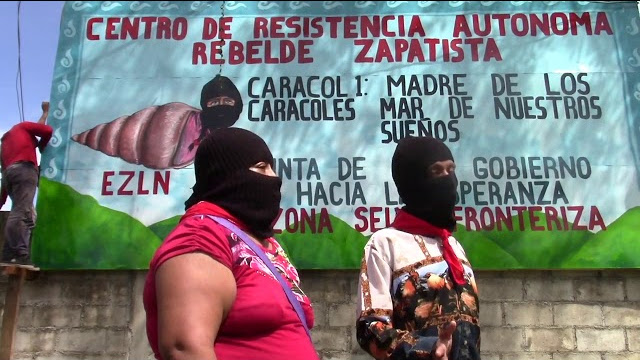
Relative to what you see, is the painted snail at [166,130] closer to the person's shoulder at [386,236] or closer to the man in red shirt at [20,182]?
the man in red shirt at [20,182]

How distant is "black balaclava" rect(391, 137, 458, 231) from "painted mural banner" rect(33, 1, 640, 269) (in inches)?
71.3

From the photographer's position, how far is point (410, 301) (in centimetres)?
205

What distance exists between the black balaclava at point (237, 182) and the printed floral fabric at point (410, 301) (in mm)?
563

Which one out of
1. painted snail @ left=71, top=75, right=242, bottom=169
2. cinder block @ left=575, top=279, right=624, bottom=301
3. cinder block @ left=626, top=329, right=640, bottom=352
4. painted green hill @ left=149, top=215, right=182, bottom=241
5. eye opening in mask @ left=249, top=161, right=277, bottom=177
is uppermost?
painted snail @ left=71, top=75, right=242, bottom=169

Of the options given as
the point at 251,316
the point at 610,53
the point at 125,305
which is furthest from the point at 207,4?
the point at 251,316

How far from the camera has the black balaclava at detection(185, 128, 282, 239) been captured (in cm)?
161

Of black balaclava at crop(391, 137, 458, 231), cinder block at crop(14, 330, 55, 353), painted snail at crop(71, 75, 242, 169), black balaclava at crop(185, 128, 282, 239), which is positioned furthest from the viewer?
painted snail at crop(71, 75, 242, 169)

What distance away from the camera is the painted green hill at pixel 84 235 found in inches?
162

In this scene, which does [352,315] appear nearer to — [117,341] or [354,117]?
[354,117]

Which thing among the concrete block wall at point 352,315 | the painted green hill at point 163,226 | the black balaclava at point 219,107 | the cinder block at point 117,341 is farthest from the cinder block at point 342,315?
the black balaclava at point 219,107

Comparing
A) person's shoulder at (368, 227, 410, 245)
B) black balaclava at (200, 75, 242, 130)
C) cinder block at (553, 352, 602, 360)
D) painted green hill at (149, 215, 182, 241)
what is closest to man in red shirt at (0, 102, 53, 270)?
painted green hill at (149, 215, 182, 241)

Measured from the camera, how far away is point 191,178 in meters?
4.36

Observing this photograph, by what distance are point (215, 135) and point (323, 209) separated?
2.58m

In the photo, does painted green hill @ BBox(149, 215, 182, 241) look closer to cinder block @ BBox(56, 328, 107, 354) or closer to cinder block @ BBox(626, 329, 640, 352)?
cinder block @ BBox(56, 328, 107, 354)
